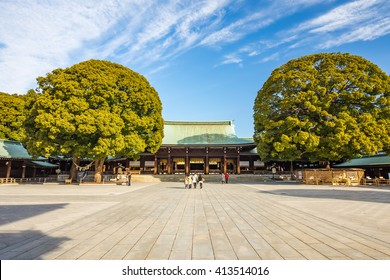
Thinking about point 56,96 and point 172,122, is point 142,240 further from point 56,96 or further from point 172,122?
point 172,122

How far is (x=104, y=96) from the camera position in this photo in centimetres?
2431

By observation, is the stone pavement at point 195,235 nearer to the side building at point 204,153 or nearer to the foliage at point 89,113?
the foliage at point 89,113

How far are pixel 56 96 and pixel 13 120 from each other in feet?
61.5

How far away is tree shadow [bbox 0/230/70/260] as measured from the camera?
4.26 metres

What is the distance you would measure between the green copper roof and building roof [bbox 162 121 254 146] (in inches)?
755

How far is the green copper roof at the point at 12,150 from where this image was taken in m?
28.6

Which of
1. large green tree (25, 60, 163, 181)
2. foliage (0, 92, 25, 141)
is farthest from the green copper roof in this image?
large green tree (25, 60, 163, 181)

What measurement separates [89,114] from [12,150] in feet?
53.4

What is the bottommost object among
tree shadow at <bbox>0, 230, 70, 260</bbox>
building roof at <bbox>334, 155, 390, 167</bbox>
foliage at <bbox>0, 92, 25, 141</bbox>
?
tree shadow at <bbox>0, 230, 70, 260</bbox>

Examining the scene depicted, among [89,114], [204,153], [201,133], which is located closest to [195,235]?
[89,114]

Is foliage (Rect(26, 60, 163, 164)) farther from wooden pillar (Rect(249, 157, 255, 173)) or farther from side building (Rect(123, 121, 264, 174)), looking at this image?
wooden pillar (Rect(249, 157, 255, 173))

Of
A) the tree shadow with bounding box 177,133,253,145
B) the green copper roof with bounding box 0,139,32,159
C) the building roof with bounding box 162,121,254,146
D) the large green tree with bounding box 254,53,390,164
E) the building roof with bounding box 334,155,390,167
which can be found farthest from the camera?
the building roof with bounding box 162,121,254,146

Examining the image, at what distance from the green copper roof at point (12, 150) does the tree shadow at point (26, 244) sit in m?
28.6

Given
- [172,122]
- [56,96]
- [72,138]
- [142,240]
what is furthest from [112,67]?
[142,240]
